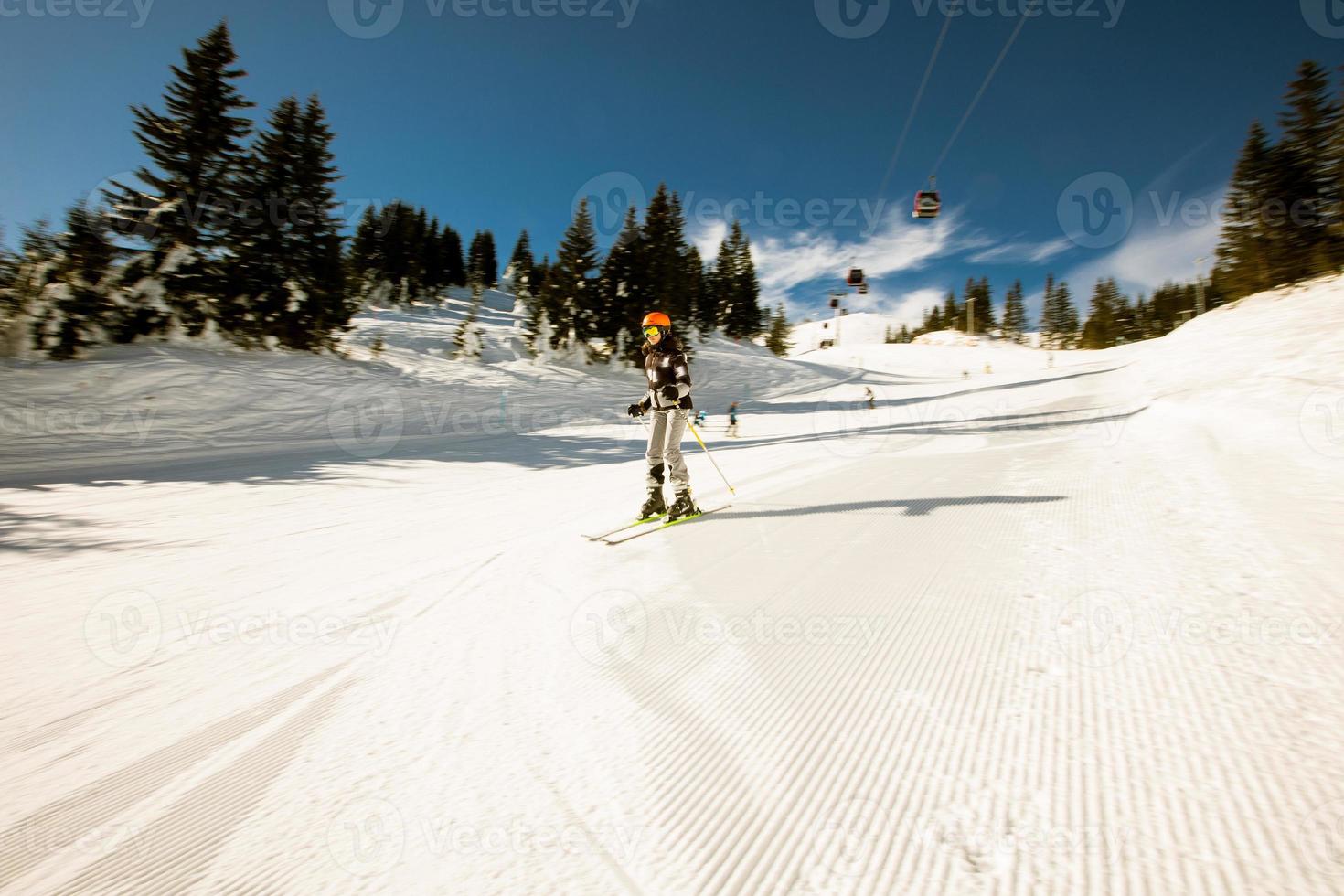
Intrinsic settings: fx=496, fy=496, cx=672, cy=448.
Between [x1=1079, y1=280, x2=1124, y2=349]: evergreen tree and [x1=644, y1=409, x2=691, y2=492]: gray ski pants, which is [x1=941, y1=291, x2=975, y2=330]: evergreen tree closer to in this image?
[x1=1079, y1=280, x2=1124, y2=349]: evergreen tree

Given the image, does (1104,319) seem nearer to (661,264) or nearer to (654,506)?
(661,264)

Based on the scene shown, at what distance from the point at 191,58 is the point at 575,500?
84.6 feet

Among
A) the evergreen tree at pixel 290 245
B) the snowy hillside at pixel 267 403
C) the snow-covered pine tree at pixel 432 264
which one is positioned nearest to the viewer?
the snowy hillside at pixel 267 403

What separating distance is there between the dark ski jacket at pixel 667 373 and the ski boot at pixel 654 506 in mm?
955

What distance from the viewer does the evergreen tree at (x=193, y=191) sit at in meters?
17.3

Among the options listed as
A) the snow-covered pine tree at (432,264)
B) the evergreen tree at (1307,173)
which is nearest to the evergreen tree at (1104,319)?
the evergreen tree at (1307,173)

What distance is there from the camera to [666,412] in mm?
5664

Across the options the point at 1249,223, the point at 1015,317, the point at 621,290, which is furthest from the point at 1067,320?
the point at 621,290

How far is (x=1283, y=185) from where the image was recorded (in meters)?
35.4

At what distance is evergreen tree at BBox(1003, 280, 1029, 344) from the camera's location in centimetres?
9700

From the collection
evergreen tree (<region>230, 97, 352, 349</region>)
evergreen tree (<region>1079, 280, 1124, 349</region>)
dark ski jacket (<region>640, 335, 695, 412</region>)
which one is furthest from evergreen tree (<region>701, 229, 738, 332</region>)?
evergreen tree (<region>1079, 280, 1124, 349</region>)

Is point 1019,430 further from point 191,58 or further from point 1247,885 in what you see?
point 191,58

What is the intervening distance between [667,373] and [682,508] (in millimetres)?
1519

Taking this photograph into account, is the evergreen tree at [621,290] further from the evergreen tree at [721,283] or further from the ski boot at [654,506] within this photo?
the ski boot at [654,506]
